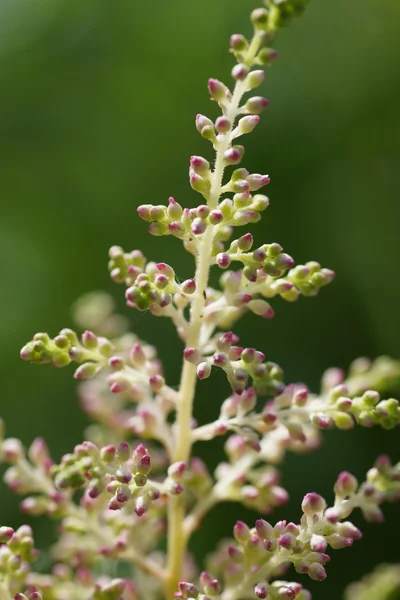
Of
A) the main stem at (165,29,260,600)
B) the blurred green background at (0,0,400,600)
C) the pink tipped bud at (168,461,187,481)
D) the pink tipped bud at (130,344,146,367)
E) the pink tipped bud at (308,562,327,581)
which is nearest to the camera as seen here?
the pink tipped bud at (308,562,327,581)

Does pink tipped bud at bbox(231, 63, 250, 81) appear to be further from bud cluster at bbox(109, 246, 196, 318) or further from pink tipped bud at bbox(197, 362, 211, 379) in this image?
pink tipped bud at bbox(197, 362, 211, 379)

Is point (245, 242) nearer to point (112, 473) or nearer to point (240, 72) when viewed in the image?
point (240, 72)

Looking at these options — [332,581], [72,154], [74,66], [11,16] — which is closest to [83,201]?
[72,154]

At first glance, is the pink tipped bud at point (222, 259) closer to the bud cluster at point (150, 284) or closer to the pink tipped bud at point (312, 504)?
the bud cluster at point (150, 284)

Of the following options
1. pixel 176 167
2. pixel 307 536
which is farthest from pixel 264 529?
pixel 176 167

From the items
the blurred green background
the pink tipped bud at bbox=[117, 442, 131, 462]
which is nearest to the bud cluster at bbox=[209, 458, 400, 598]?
the pink tipped bud at bbox=[117, 442, 131, 462]

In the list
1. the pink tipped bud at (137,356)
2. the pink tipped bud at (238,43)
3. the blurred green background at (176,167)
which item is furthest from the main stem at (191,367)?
the blurred green background at (176,167)

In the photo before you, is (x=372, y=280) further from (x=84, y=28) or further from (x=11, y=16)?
(x=11, y=16)
